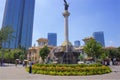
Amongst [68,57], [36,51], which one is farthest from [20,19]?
[68,57]

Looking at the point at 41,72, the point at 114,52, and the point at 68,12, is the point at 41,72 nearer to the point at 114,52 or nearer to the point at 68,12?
the point at 68,12

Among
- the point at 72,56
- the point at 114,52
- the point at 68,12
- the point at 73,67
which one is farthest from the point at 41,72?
the point at 114,52

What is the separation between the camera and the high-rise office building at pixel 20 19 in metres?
160

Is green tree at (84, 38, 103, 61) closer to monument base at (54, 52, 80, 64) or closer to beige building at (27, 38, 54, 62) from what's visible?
monument base at (54, 52, 80, 64)

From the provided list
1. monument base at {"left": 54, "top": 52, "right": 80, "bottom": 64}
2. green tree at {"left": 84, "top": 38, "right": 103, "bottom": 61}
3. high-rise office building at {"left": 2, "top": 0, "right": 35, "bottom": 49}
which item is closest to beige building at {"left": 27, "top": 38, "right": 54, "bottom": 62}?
green tree at {"left": 84, "top": 38, "right": 103, "bottom": 61}

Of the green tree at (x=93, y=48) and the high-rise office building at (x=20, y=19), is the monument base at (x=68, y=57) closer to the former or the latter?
the green tree at (x=93, y=48)

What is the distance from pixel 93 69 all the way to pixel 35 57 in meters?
81.7

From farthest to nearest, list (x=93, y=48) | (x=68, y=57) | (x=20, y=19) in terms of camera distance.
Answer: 1. (x=20, y=19)
2. (x=93, y=48)
3. (x=68, y=57)

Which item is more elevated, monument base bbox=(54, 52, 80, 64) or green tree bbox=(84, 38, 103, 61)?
green tree bbox=(84, 38, 103, 61)

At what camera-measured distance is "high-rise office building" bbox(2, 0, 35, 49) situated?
160000 mm

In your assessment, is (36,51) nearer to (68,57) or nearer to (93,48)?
(93,48)

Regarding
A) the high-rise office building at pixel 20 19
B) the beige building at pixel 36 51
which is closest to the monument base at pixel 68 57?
the beige building at pixel 36 51

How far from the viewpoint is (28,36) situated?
170375mm

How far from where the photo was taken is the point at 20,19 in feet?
538
